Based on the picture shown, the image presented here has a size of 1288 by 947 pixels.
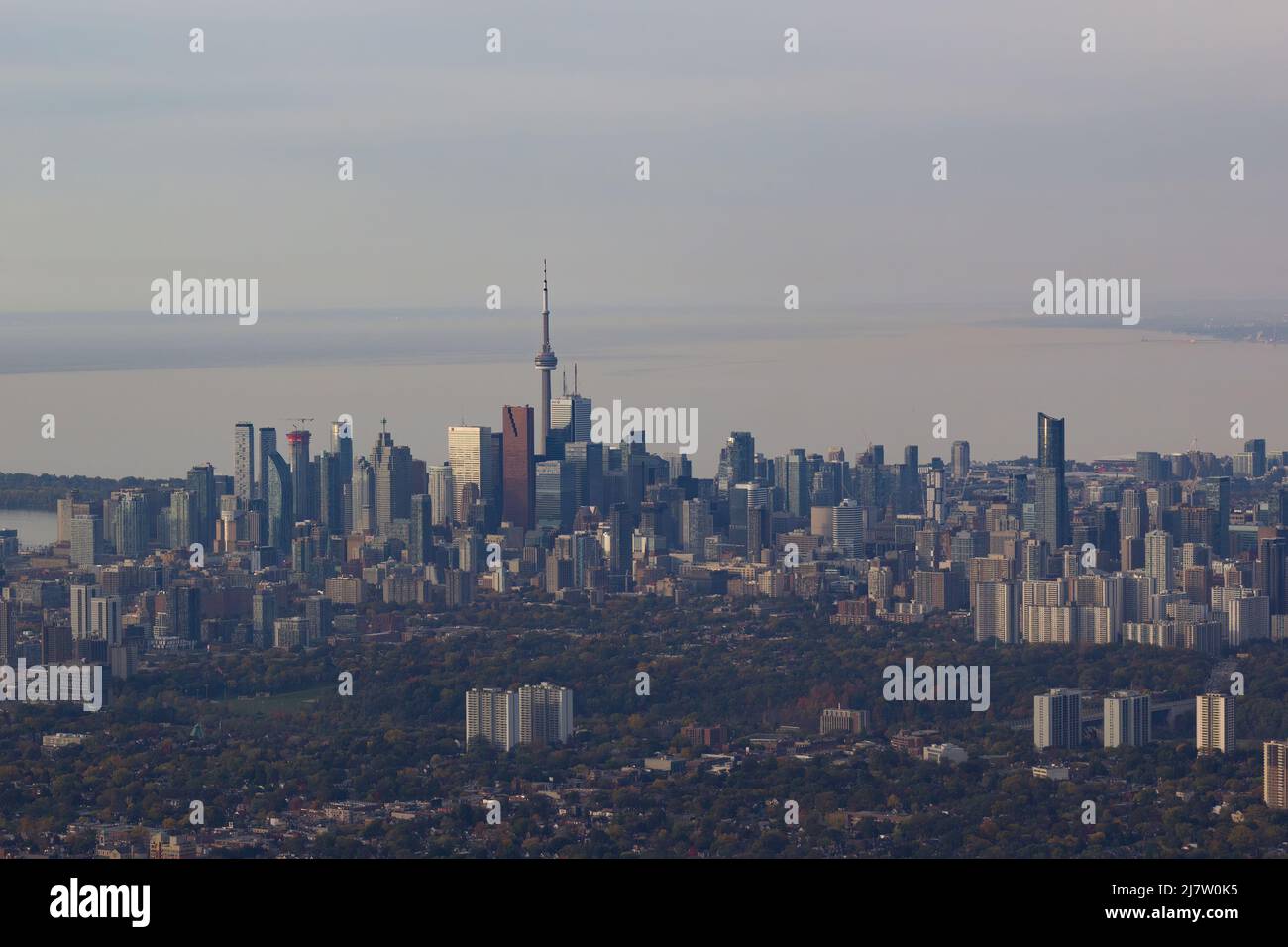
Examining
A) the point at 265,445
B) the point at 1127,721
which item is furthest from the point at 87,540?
the point at 1127,721

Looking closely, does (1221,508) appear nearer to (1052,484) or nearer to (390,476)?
(1052,484)

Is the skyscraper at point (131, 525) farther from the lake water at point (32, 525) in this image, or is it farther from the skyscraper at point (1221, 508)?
the skyscraper at point (1221, 508)

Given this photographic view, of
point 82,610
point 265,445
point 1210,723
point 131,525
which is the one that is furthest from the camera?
point 265,445

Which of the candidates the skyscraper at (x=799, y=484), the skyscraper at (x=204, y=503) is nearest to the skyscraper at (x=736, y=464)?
the skyscraper at (x=799, y=484)

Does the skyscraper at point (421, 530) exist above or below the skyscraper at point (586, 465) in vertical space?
below

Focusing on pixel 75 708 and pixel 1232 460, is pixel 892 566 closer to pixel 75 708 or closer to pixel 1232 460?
pixel 1232 460

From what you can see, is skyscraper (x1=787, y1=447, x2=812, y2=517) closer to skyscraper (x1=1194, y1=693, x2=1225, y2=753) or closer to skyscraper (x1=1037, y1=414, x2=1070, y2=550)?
skyscraper (x1=1037, y1=414, x2=1070, y2=550)
